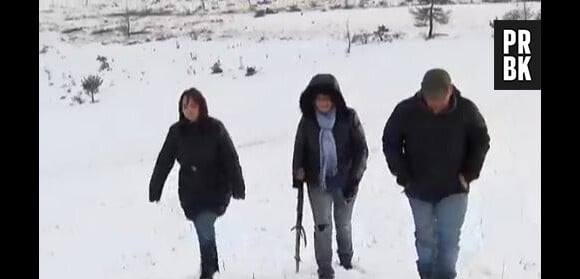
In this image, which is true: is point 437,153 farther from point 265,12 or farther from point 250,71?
point 265,12

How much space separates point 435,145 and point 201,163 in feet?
5.14

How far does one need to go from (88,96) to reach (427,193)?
36.9 ft

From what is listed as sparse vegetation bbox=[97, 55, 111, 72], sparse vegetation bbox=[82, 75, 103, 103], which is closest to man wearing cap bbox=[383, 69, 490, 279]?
sparse vegetation bbox=[82, 75, 103, 103]

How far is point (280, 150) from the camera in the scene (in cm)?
1246

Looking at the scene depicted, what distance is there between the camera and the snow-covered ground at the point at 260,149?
7770mm

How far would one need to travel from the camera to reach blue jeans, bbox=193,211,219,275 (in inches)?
256

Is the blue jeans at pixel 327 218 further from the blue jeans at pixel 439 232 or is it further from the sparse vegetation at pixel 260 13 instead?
the sparse vegetation at pixel 260 13

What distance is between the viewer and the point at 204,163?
6.38 m

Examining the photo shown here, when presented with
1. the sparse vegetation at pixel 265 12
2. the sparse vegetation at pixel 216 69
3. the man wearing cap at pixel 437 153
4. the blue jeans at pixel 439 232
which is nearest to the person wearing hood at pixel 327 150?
the man wearing cap at pixel 437 153

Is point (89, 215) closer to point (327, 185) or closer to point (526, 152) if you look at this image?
point (327, 185)

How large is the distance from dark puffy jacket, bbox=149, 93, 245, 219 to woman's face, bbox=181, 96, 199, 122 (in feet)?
0.12

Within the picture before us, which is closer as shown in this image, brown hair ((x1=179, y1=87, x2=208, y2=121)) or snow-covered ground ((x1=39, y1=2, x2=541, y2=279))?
brown hair ((x1=179, y1=87, x2=208, y2=121))

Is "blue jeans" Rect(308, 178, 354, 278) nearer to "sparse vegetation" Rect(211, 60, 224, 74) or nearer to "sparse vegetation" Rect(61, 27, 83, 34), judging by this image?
"sparse vegetation" Rect(211, 60, 224, 74)

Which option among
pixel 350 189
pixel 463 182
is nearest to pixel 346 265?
pixel 350 189
